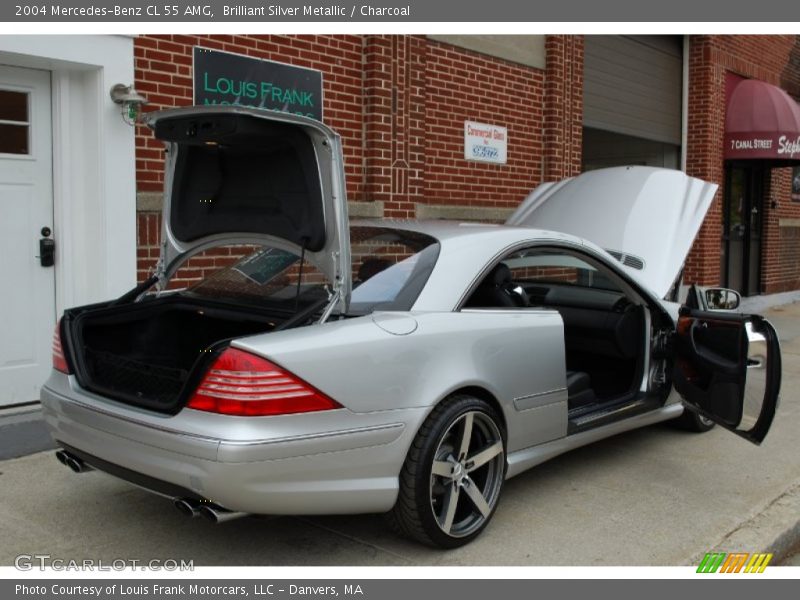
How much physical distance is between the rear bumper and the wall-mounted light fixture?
2943 mm

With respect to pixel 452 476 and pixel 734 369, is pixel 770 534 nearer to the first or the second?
pixel 734 369

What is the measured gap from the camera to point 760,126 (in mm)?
13094

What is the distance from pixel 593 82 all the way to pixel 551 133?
1418 mm

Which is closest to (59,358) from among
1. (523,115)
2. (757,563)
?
(757,563)

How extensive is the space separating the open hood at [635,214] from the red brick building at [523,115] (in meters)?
1.94

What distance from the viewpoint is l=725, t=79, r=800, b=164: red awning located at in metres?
13.0

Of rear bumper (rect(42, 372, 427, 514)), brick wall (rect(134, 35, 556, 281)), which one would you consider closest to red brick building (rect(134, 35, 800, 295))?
brick wall (rect(134, 35, 556, 281))

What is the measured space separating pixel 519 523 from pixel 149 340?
2.05 m

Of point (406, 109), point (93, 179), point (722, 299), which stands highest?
point (406, 109)

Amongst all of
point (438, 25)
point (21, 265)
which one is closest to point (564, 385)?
point (21, 265)

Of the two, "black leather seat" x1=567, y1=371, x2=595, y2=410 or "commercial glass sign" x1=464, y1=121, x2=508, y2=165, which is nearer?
Result: "black leather seat" x1=567, y1=371, x2=595, y2=410

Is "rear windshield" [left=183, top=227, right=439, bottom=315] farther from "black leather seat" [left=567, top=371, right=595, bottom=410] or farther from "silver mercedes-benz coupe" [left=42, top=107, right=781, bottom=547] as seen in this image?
"black leather seat" [left=567, top=371, right=595, bottom=410]

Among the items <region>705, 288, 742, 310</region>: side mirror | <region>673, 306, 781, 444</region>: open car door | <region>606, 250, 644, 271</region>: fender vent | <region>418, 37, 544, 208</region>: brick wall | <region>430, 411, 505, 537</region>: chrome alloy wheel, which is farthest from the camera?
<region>418, 37, 544, 208</region>: brick wall

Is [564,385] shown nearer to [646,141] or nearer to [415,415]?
[415,415]
